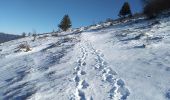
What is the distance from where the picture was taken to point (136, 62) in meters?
11.7

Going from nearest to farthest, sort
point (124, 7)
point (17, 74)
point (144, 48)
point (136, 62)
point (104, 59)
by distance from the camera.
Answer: point (136, 62) < point (17, 74) < point (104, 59) < point (144, 48) < point (124, 7)

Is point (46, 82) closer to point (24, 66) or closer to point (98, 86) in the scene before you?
point (98, 86)

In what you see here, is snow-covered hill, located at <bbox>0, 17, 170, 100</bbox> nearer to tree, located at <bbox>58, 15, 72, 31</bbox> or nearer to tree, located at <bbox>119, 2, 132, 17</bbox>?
tree, located at <bbox>119, 2, 132, 17</bbox>

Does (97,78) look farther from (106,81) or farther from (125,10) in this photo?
(125,10)

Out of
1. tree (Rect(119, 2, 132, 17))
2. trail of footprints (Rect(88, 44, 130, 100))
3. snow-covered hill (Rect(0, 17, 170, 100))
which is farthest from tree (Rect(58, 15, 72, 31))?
trail of footprints (Rect(88, 44, 130, 100))

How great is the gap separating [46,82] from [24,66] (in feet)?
15.2

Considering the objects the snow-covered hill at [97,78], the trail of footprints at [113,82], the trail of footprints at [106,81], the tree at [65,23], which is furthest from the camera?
the tree at [65,23]

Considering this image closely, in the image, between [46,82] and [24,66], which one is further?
[24,66]

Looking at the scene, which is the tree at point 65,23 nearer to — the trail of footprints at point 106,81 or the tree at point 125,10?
the tree at point 125,10

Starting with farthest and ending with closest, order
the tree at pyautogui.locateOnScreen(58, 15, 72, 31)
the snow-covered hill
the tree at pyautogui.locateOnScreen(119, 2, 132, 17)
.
Result: the tree at pyautogui.locateOnScreen(58, 15, 72, 31) → the tree at pyautogui.locateOnScreen(119, 2, 132, 17) → the snow-covered hill

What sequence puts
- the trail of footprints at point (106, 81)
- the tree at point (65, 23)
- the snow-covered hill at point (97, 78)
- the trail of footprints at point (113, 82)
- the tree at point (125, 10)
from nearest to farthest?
the trail of footprints at point (113, 82)
the trail of footprints at point (106, 81)
the snow-covered hill at point (97, 78)
the tree at point (125, 10)
the tree at point (65, 23)

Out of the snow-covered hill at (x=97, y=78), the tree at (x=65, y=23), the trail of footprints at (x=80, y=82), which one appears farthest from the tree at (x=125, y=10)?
the trail of footprints at (x=80, y=82)

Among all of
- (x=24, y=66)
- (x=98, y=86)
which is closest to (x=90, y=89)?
(x=98, y=86)

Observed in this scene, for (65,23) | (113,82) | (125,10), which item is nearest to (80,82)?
(113,82)
